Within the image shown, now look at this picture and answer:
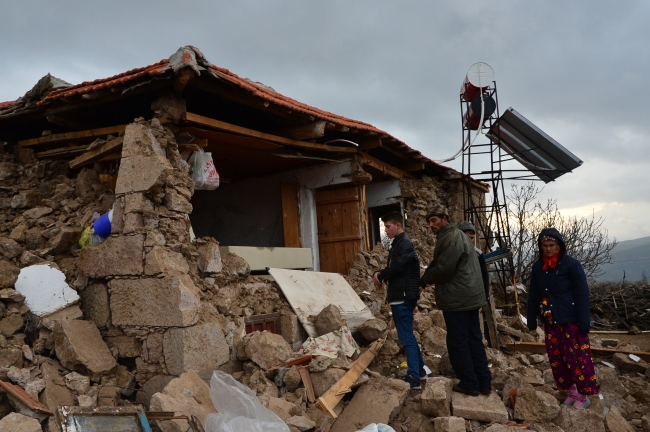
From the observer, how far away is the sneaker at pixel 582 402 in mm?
4512

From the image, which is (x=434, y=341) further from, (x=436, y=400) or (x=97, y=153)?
(x=97, y=153)

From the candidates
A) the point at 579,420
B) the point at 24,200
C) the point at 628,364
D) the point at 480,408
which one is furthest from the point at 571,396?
the point at 24,200

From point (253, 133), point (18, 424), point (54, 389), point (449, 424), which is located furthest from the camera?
point (253, 133)

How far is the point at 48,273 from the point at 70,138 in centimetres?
163

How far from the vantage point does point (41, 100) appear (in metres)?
5.63

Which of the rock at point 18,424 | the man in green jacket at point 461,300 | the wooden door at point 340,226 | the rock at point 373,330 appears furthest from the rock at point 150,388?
the wooden door at point 340,226

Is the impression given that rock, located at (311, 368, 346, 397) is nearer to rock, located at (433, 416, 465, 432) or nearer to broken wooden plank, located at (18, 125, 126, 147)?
rock, located at (433, 416, 465, 432)

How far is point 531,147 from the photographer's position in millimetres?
10711

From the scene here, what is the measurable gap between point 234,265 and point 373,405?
219cm

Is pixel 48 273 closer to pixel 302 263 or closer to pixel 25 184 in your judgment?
pixel 25 184

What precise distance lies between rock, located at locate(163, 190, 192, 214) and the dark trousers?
2.64m

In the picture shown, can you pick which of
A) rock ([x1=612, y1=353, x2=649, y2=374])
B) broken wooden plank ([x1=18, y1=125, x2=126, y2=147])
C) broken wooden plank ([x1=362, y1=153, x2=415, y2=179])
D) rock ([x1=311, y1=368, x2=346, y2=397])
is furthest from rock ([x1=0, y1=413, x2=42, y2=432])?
broken wooden plank ([x1=362, y1=153, x2=415, y2=179])

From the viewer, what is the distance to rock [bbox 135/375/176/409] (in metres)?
4.75

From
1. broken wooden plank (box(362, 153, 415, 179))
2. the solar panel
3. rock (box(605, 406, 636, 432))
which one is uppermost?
the solar panel
